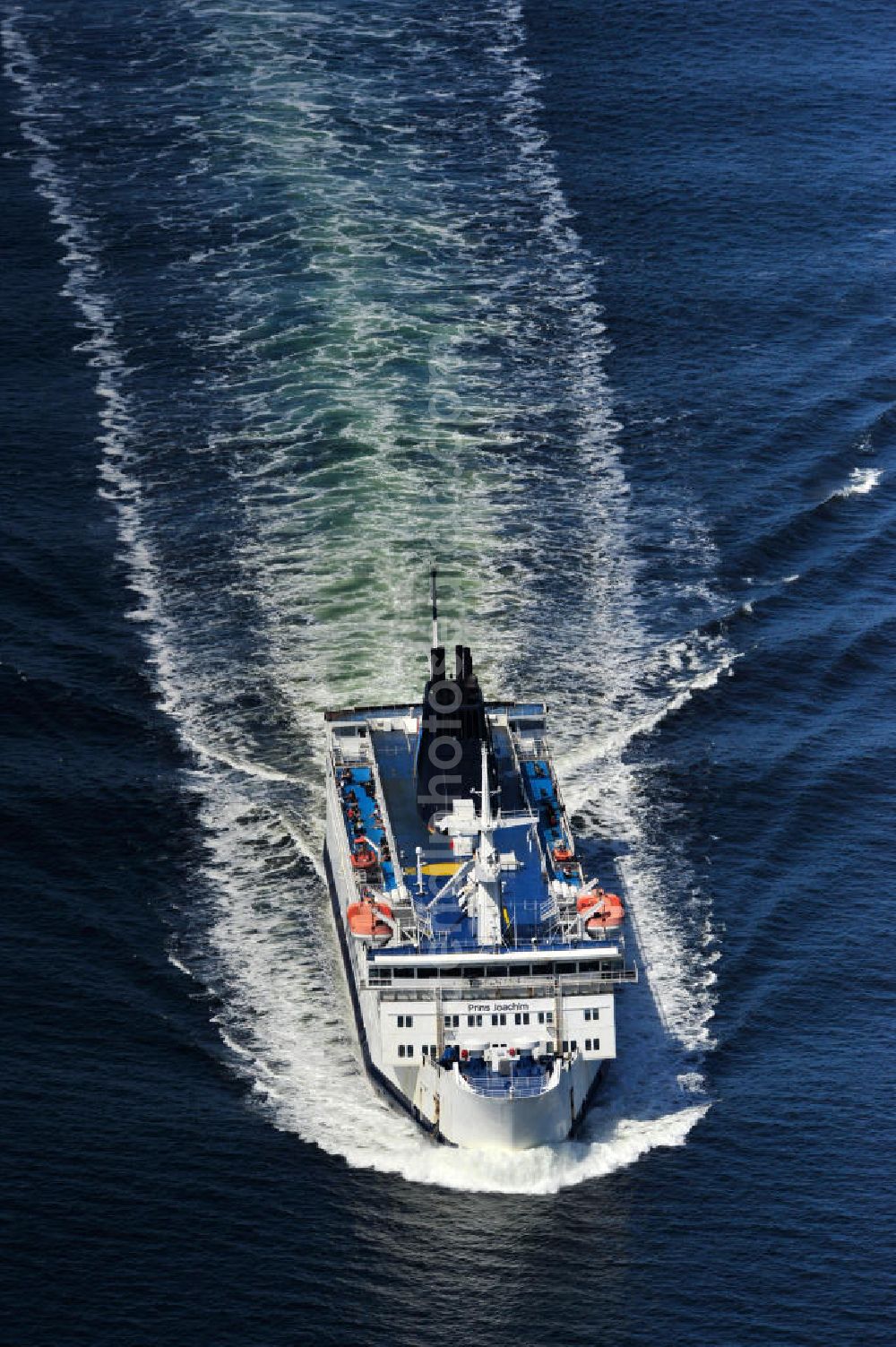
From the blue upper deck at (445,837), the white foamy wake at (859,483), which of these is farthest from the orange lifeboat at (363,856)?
the white foamy wake at (859,483)

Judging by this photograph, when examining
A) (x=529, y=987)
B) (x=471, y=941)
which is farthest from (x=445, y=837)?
(x=529, y=987)

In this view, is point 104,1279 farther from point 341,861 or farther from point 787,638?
point 787,638

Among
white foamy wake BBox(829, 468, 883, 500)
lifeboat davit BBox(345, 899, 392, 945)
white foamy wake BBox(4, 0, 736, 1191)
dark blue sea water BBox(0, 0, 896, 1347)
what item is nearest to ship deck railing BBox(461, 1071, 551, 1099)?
white foamy wake BBox(4, 0, 736, 1191)

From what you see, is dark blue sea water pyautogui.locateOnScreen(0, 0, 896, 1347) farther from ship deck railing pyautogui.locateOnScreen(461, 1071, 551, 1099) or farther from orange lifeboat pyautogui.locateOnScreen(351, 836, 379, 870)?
orange lifeboat pyautogui.locateOnScreen(351, 836, 379, 870)

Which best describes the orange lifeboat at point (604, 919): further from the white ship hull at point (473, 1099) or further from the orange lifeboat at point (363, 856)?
the orange lifeboat at point (363, 856)

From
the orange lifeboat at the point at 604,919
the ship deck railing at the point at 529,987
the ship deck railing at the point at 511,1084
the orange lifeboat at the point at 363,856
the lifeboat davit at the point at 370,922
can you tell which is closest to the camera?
the ship deck railing at the point at 511,1084

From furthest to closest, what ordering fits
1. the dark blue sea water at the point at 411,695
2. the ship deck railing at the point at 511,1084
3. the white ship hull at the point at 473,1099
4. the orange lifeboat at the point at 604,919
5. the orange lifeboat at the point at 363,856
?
1. the orange lifeboat at the point at 363,856
2. the orange lifeboat at the point at 604,919
3. the ship deck railing at the point at 511,1084
4. the white ship hull at the point at 473,1099
5. the dark blue sea water at the point at 411,695
